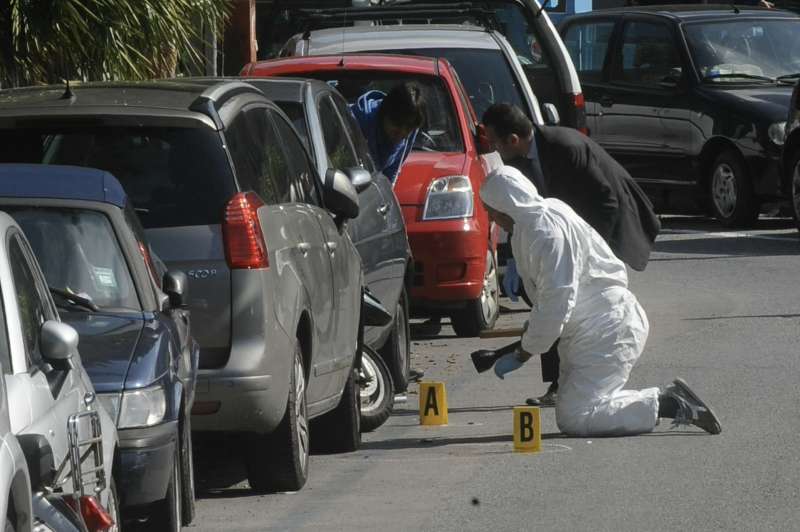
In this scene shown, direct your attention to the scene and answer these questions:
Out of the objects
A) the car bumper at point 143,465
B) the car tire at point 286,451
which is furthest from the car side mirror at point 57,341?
the car tire at point 286,451

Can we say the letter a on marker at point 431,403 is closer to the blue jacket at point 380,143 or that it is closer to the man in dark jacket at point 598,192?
the man in dark jacket at point 598,192

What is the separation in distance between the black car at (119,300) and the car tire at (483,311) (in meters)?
5.86

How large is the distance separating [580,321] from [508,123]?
1.36 metres

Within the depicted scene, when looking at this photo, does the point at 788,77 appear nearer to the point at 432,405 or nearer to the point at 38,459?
the point at 432,405

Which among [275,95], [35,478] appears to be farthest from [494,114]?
[35,478]

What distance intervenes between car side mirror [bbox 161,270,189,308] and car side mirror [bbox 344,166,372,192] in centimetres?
275

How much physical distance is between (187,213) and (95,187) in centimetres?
65

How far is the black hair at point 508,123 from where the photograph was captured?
10742mm

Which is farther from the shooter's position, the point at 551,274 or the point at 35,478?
the point at 551,274

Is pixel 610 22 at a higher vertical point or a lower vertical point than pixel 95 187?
lower

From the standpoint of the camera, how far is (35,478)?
17.6ft

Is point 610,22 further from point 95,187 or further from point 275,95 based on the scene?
point 95,187

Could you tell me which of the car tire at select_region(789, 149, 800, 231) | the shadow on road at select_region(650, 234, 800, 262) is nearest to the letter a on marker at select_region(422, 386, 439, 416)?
the shadow on road at select_region(650, 234, 800, 262)

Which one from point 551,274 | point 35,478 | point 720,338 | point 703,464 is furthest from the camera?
point 720,338
